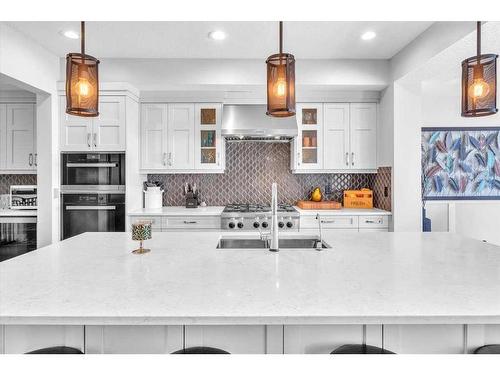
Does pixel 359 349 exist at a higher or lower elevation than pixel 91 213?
lower

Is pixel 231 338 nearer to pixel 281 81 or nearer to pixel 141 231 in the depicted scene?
pixel 141 231

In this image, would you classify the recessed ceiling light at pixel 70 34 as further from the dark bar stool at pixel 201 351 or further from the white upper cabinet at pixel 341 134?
the dark bar stool at pixel 201 351

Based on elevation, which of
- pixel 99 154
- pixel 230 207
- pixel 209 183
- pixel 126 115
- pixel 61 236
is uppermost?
pixel 126 115

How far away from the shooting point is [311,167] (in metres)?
3.99

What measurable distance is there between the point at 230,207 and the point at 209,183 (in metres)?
0.53

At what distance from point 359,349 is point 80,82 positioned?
5.51 ft

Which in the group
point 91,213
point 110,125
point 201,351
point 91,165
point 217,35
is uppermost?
point 217,35

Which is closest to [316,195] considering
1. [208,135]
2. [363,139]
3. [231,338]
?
A: [363,139]

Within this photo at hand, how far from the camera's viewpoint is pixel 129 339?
1.18m

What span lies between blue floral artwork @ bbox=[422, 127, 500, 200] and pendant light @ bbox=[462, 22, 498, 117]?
104 inches

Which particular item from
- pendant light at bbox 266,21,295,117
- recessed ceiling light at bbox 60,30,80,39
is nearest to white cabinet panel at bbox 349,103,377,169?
pendant light at bbox 266,21,295,117

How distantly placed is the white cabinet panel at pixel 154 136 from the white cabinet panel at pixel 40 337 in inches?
112
